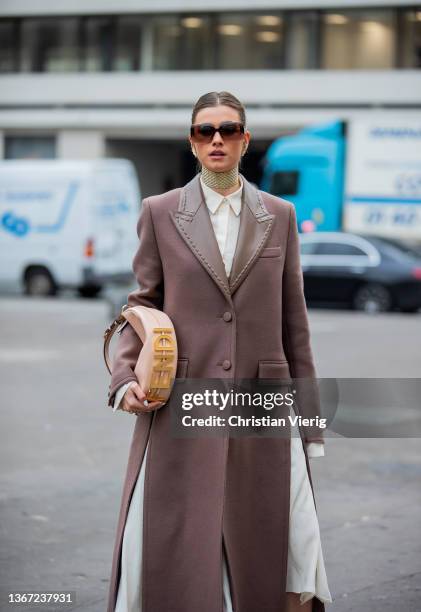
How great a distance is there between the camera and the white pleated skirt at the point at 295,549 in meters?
3.69

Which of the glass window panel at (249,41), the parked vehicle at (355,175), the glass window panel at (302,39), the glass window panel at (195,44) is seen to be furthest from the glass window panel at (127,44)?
the parked vehicle at (355,175)

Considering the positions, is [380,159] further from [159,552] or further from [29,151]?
[159,552]

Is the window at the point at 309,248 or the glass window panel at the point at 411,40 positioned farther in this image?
the glass window panel at the point at 411,40

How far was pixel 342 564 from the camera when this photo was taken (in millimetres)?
5570

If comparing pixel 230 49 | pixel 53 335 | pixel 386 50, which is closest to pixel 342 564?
pixel 53 335

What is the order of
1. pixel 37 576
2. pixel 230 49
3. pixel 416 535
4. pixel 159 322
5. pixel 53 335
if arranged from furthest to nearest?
pixel 230 49 → pixel 53 335 → pixel 416 535 → pixel 37 576 → pixel 159 322

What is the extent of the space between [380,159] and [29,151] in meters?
18.8

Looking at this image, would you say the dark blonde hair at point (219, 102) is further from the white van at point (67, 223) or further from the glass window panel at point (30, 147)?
the glass window panel at point (30, 147)

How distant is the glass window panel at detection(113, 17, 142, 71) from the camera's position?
41594 millimetres

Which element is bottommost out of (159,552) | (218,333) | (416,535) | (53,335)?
(53,335)

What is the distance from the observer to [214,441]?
12.1ft

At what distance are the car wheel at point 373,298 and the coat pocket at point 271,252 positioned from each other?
17.4 m

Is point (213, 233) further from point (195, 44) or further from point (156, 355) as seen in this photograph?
point (195, 44)

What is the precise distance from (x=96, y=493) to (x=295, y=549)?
3262 mm
